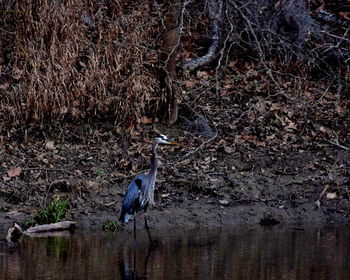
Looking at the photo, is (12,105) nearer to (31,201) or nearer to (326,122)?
(31,201)

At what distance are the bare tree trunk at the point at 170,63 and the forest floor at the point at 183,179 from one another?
412mm

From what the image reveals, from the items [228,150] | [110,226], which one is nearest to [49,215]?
[110,226]

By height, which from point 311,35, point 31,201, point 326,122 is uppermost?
point 311,35

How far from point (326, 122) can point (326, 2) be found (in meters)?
4.17

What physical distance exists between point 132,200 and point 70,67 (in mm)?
3522

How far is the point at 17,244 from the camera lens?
9.12 metres

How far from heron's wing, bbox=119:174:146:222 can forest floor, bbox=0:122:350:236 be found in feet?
1.57

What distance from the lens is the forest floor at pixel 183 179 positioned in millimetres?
10656

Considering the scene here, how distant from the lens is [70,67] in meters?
12.7

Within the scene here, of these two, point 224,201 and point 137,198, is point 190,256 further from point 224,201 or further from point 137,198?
point 224,201

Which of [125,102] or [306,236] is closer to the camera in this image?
[306,236]

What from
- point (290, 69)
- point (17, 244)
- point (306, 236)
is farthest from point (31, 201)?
point (290, 69)

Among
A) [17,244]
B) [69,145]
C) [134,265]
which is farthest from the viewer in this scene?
[69,145]

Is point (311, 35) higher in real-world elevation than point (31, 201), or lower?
higher
